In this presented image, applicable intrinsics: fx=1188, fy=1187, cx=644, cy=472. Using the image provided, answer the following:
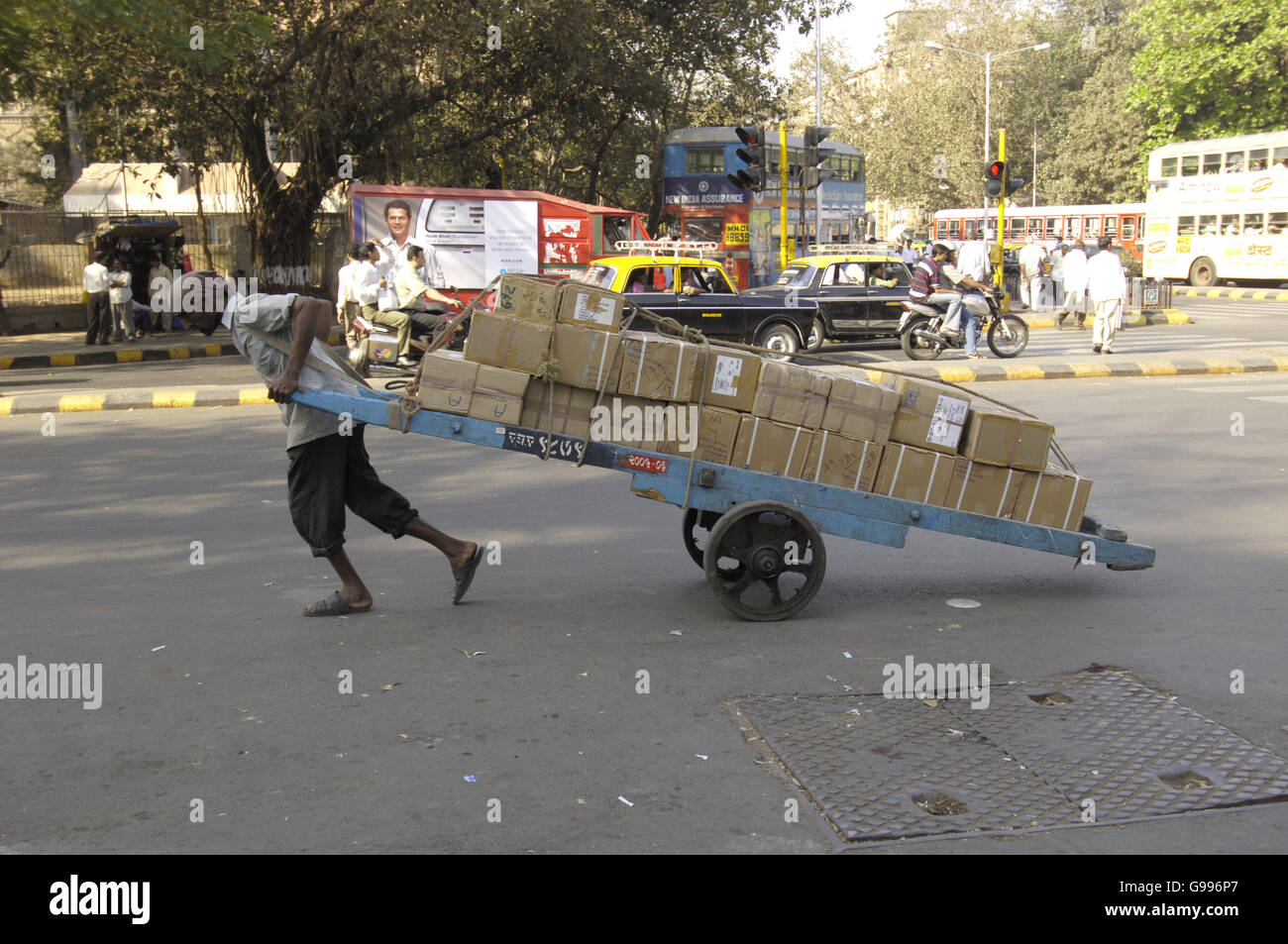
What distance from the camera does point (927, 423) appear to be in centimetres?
581

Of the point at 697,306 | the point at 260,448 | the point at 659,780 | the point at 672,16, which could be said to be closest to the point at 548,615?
the point at 659,780

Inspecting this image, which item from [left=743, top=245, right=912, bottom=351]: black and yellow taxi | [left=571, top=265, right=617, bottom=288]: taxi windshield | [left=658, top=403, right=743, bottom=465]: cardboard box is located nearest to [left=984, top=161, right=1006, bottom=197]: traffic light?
[left=743, top=245, right=912, bottom=351]: black and yellow taxi

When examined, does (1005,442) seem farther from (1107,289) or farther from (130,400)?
(1107,289)

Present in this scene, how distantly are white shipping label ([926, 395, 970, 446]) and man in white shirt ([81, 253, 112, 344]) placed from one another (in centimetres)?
1841

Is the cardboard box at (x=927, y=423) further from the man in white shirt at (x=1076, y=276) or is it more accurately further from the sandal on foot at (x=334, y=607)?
the man in white shirt at (x=1076, y=276)

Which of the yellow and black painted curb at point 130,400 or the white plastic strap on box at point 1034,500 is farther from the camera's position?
the yellow and black painted curb at point 130,400

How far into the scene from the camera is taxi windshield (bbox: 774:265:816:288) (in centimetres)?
1911

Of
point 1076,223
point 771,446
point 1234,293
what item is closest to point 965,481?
point 771,446

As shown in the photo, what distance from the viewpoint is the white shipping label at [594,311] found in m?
5.52

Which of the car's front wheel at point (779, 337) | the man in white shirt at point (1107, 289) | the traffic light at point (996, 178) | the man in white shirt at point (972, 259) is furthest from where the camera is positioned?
the traffic light at point (996, 178)

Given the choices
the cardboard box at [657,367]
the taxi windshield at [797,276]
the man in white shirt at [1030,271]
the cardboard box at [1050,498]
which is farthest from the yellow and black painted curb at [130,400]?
the man in white shirt at [1030,271]

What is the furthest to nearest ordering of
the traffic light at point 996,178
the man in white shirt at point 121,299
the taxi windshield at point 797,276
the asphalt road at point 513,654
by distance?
1. the traffic light at point 996,178
2. the man in white shirt at point 121,299
3. the taxi windshield at point 797,276
4. the asphalt road at point 513,654

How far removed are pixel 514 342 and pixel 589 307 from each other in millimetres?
381

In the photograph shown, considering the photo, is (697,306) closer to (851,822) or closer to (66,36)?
(66,36)
